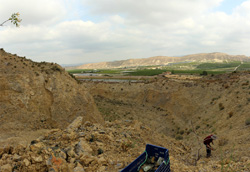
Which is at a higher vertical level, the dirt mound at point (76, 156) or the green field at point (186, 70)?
the green field at point (186, 70)

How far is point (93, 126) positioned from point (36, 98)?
282 inches

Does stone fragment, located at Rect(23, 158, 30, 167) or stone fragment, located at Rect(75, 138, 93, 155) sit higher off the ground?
stone fragment, located at Rect(23, 158, 30, 167)

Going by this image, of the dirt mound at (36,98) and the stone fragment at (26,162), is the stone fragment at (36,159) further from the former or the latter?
the dirt mound at (36,98)

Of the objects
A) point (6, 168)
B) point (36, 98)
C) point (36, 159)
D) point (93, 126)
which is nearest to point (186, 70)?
point (36, 98)

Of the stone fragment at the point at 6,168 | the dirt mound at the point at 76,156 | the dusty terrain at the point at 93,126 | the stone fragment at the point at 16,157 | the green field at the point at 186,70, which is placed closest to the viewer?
the stone fragment at the point at 6,168

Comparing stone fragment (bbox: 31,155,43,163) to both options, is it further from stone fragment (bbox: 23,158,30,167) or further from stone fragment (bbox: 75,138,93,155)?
stone fragment (bbox: 75,138,93,155)

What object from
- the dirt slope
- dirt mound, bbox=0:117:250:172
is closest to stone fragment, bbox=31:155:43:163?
dirt mound, bbox=0:117:250:172

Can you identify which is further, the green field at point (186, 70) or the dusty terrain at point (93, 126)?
the green field at point (186, 70)

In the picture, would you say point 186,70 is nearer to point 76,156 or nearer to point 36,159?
point 76,156

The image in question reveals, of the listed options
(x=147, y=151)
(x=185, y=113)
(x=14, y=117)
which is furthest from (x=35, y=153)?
(x=185, y=113)

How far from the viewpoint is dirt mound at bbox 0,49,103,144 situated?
40.9ft

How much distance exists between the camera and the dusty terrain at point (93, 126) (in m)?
6.01

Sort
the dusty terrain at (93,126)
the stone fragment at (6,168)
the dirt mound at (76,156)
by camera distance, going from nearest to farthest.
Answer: the stone fragment at (6,168) → the dirt mound at (76,156) → the dusty terrain at (93,126)

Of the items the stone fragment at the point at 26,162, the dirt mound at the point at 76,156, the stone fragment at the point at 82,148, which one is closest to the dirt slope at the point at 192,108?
the dirt mound at the point at 76,156
